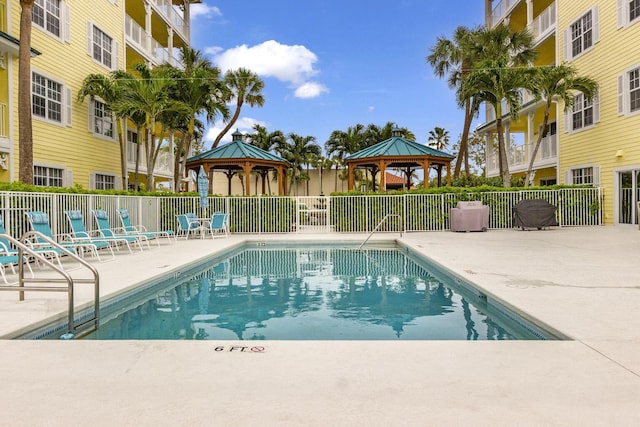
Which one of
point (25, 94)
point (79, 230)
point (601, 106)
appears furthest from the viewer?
point (601, 106)

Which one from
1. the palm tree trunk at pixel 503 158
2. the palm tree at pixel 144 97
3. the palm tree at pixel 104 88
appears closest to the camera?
the palm tree at pixel 144 97

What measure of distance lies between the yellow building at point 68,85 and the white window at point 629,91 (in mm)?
19982

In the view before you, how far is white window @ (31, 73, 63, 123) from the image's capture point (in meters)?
15.1

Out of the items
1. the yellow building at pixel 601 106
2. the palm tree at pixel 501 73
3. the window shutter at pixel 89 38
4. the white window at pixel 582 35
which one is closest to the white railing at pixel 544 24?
the yellow building at pixel 601 106

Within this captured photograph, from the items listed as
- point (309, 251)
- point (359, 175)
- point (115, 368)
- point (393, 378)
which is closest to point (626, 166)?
point (309, 251)

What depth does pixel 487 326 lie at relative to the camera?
4852mm

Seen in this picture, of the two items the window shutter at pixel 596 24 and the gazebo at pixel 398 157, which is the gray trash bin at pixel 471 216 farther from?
the window shutter at pixel 596 24

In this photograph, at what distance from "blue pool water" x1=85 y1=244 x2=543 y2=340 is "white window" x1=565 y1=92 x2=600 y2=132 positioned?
13.8 m

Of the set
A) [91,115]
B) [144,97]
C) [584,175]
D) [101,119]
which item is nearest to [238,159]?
[144,97]

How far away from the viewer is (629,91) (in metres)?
16.8

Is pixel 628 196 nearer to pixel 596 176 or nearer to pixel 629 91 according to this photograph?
pixel 596 176

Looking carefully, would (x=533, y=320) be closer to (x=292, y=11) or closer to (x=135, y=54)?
(x=135, y=54)

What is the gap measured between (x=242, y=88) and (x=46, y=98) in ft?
49.2

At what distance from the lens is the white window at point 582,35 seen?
18.5 meters
